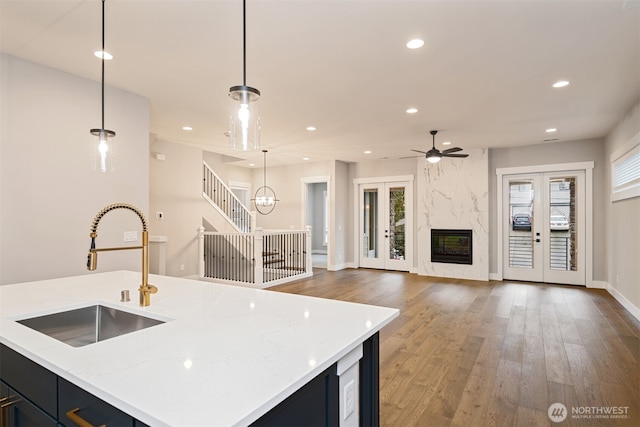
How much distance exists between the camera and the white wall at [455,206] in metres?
7.48

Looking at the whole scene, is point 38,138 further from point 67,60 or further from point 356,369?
point 356,369

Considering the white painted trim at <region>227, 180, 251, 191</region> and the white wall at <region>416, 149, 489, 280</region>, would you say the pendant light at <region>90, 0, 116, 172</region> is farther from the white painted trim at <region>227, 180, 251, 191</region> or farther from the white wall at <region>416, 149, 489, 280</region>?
the white painted trim at <region>227, 180, 251, 191</region>

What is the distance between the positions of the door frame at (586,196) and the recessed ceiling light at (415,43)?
539 centimetres

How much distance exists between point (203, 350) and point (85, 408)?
342 mm

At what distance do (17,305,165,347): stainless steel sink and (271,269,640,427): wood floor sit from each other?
1674mm

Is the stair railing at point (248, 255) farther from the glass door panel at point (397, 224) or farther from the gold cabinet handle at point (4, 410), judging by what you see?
the gold cabinet handle at point (4, 410)

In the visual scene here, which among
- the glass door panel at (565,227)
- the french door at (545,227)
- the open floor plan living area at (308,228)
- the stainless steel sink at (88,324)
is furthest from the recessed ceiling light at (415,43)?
the glass door panel at (565,227)

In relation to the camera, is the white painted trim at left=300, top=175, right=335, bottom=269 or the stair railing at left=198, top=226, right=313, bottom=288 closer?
the stair railing at left=198, top=226, right=313, bottom=288

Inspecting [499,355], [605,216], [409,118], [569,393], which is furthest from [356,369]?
[605,216]

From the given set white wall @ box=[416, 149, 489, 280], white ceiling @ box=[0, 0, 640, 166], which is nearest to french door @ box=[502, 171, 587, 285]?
Result: white wall @ box=[416, 149, 489, 280]

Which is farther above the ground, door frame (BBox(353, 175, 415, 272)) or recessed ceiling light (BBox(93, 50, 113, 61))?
recessed ceiling light (BBox(93, 50, 113, 61))

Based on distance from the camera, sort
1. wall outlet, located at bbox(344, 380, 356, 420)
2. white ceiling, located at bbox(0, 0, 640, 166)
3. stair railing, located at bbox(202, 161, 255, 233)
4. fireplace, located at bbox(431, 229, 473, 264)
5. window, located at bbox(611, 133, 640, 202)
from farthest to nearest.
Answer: stair railing, located at bbox(202, 161, 255, 233)
fireplace, located at bbox(431, 229, 473, 264)
window, located at bbox(611, 133, 640, 202)
white ceiling, located at bbox(0, 0, 640, 166)
wall outlet, located at bbox(344, 380, 356, 420)

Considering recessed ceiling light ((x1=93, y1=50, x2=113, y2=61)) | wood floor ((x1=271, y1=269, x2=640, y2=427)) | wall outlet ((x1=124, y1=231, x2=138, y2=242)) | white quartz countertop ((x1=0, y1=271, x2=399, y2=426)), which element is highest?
recessed ceiling light ((x1=93, y1=50, x2=113, y2=61))

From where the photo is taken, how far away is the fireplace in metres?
7.64
